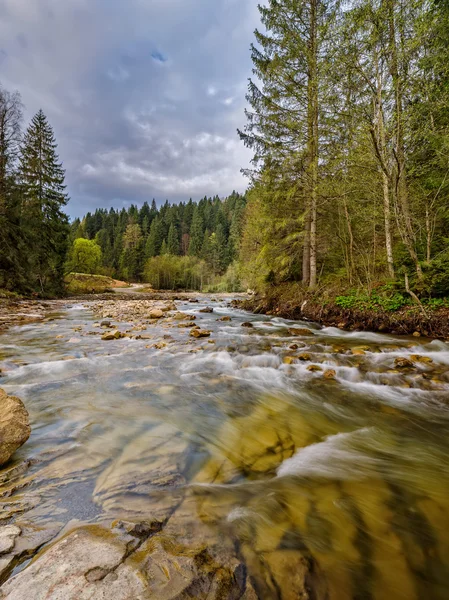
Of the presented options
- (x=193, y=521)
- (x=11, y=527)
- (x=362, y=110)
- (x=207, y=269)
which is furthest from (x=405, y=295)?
(x=207, y=269)

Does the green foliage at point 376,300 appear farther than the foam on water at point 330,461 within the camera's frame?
Yes

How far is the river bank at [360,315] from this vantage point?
22.0 ft

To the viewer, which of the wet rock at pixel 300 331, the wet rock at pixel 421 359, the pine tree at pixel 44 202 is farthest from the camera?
the pine tree at pixel 44 202

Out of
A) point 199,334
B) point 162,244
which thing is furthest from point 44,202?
point 162,244

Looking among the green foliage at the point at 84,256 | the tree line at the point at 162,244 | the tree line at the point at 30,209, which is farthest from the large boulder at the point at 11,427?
the green foliage at the point at 84,256

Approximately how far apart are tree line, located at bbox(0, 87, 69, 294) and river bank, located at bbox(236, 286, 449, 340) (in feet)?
53.4

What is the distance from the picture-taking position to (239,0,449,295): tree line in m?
6.54

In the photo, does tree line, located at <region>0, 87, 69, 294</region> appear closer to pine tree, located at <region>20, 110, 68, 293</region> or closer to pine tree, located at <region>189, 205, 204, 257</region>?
pine tree, located at <region>20, 110, 68, 293</region>

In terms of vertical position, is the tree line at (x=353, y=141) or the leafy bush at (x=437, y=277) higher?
the tree line at (x=353, y=141)

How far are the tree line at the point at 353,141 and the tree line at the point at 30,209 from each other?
15.0 metres

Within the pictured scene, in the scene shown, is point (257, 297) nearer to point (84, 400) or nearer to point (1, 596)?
point (84, 400)

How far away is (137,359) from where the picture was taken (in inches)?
218

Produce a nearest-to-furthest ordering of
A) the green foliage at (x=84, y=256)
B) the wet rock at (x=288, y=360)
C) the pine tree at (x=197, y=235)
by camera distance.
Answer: the wet rock at (x=288, y=360) → the green foliage at (x=84, y=256) → the pine tree at (x=197, y=235)

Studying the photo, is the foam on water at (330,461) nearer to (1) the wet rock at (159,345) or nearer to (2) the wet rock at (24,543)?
(2) the wet rock at (24,543)
